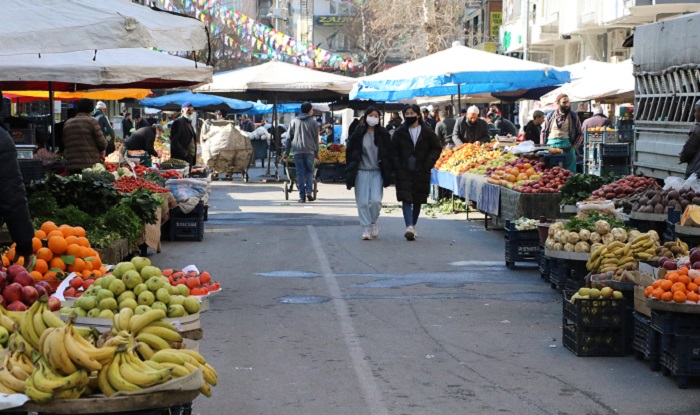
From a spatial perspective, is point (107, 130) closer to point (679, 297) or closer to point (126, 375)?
point (679, 297)

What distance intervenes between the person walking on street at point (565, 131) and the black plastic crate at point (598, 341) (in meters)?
12.3

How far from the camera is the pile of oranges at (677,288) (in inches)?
318

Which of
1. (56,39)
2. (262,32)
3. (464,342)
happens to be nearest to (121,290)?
(56,39)

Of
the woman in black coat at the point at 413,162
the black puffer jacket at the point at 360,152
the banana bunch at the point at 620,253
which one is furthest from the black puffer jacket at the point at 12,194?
the woman in black coat at the point at 413,162

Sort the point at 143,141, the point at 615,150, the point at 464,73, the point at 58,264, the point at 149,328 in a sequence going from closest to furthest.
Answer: the point at 149,328 → the point at 58,264 → the point at 615,150 → the point at 464,73 → the point at 143,141

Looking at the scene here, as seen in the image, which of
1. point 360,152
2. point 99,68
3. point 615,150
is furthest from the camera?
point 615,150

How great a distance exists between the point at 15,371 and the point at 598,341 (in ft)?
17.2

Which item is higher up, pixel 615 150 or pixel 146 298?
pixel 615 150

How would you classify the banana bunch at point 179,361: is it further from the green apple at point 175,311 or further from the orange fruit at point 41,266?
the orange fruit at point 41,266

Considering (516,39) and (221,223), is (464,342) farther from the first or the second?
(516,39)

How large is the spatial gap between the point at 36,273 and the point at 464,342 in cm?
352

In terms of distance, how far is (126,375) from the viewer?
16.2 feet

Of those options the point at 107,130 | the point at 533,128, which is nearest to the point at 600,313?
the point at 533,128

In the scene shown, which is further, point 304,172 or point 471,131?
point 304,172
